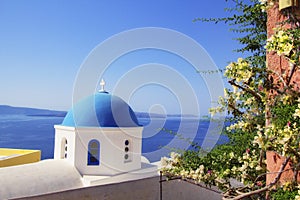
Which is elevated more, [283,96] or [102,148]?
[283,96]

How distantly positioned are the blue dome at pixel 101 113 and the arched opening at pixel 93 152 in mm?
613

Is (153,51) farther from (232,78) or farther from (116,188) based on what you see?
(232,78)

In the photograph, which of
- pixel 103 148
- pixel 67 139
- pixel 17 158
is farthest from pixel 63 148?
pixel 17 158

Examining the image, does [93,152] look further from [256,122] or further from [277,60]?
[277,60]

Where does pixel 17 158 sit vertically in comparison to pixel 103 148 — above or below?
below

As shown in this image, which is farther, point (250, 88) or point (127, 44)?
point (127, 44)

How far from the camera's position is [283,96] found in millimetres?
2371

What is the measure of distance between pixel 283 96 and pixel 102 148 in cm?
609

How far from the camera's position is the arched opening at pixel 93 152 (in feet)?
25.7

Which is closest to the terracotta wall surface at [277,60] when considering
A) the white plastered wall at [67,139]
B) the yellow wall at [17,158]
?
the white plastered wall at [67,139]

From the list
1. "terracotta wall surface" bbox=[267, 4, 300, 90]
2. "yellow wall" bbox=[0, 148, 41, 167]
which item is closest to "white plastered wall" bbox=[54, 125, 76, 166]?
"yellow wall" bbox=[0, 148, 41, 167]

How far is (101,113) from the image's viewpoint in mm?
7895

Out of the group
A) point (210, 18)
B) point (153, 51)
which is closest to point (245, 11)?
point (210, 18)

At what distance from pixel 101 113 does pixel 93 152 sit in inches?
46.3
